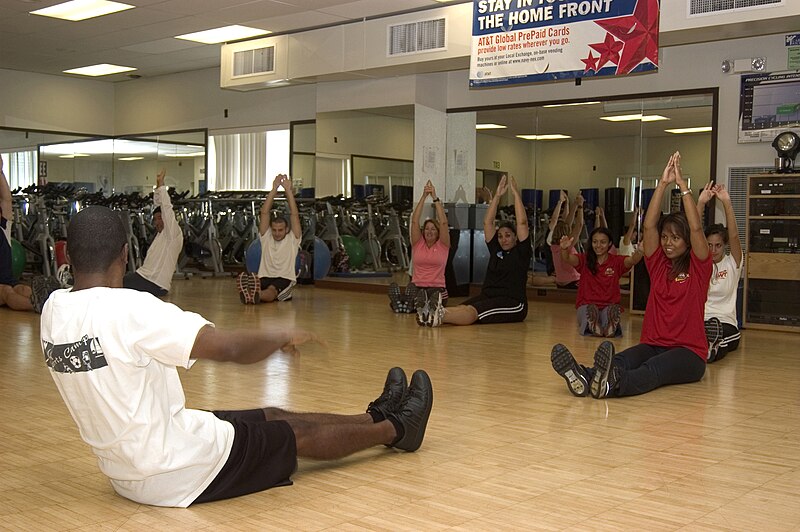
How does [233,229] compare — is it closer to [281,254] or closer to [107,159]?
[107,159]

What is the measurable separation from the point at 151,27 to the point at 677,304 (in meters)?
7.72

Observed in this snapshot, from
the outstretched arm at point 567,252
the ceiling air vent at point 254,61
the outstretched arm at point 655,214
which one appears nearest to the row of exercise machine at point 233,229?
the ceiling air vent at point 254,61

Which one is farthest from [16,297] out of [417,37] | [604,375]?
[604,375]

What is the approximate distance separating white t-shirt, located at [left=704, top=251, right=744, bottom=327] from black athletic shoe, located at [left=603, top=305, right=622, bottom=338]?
3.02 ft

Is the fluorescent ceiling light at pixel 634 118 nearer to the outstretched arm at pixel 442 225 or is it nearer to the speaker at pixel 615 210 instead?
the speaker at pixel 615 210

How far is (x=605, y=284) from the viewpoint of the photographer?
24.2ft

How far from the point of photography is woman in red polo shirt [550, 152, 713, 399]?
15.3 ft

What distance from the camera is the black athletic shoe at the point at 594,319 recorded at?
23.9 feet

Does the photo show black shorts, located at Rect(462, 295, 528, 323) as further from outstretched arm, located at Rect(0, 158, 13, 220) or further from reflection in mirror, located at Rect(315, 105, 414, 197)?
outstretched arm, located at Rect(0, 158, 13, 220)

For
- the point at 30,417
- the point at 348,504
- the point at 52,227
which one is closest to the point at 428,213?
the point at 52,227

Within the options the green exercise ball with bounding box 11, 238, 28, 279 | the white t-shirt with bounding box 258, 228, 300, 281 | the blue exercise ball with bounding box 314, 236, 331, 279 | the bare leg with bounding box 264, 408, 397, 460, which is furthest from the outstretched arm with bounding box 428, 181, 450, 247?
the bare leg with bounding box 264, 408, 397, 460

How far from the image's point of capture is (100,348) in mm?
2533

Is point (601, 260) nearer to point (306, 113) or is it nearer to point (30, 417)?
point (30, 417)

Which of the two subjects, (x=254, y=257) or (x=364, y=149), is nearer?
(x=254, y=257)
